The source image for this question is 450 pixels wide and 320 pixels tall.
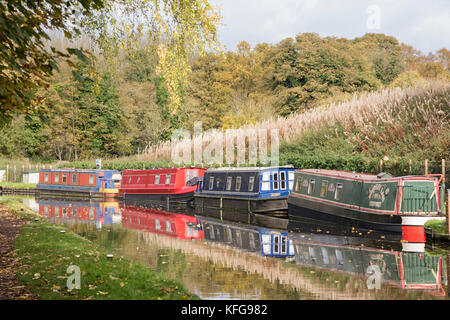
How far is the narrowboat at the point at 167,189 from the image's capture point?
100ft

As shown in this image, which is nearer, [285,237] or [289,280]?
[289,280]

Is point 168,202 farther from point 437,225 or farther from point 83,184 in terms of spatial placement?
point 437,225

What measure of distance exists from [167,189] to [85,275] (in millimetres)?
22363

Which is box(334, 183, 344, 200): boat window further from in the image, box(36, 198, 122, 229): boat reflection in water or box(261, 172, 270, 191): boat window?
box(36, 198, 122, 229): boat reflection in water

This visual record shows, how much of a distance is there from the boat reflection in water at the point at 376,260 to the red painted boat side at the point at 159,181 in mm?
14898

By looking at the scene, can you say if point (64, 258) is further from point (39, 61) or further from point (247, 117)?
point (247, 117)

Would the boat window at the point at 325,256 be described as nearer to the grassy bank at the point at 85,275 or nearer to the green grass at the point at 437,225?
the green grass at the point at 437,225

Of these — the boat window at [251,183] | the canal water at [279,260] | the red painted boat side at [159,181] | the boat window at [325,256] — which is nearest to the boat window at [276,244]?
the canal water at [279,260]

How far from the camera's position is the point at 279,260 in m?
13.0

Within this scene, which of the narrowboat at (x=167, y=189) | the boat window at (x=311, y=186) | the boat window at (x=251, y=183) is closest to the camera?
the boat window at (x=311, y=186)

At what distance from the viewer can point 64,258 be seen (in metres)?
10.2

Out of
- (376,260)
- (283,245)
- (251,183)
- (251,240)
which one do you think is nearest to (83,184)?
(251,183)

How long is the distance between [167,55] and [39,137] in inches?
1786
